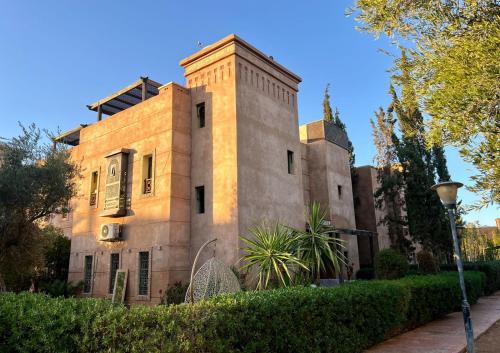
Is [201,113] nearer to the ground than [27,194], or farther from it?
farther from it

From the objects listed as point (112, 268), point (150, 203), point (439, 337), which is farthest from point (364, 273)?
point (112, 268)

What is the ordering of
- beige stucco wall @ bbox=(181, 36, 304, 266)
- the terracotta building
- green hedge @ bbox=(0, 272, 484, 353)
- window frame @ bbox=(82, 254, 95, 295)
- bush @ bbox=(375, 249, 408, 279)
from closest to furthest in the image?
green hedge @ bbox=(0, 272, 484, 353) < bush @ bbox=(375, 249, 408, 279) < beige stucco wall @ bbox=(181, 36, 304, 266) < the terracotta building < window frame @ bbox=(82, 254, 95, 295)

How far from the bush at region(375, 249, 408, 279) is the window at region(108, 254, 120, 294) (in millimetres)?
10892

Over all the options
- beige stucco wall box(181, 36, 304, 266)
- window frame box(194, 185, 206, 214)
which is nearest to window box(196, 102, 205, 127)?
beige stucco wall box(181, 36, 304, 266)

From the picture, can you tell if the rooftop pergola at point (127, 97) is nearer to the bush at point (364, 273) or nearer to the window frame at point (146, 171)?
the window frame at point (146, 171)

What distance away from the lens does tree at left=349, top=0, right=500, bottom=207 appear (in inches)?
271

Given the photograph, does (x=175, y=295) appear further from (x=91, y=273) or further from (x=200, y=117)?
(x=200, y=117)

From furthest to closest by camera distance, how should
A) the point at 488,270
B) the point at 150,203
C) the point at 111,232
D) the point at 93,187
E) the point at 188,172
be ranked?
the point at 488,270
the point at 93,187
the point at 111,232
the point at 188,172
the point at 150,203

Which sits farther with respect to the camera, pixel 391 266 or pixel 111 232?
pixel 111 232

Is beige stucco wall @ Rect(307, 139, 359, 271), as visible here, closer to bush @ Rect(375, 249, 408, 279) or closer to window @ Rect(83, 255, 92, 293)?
bush @ Rect(375, 249, 408, 279)

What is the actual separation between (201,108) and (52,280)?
12.4 meters

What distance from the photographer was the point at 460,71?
23.1ft

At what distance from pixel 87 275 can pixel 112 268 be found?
7.12ft

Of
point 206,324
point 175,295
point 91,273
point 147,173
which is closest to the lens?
point 206,324
